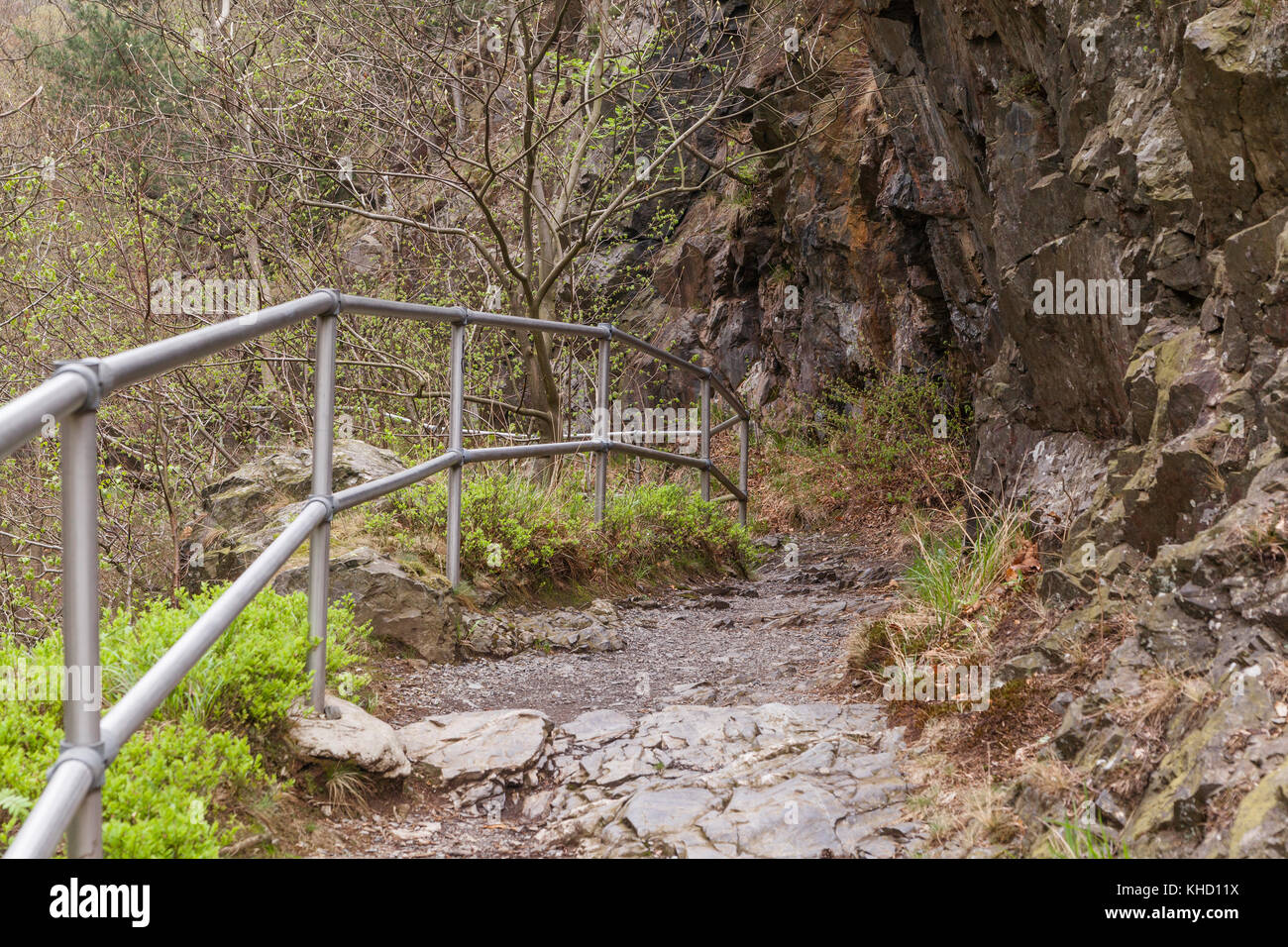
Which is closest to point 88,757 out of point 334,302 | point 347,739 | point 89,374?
point 89,374

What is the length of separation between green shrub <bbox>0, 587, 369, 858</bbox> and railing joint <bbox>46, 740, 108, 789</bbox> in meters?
0.37

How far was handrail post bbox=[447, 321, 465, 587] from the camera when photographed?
14.7ft

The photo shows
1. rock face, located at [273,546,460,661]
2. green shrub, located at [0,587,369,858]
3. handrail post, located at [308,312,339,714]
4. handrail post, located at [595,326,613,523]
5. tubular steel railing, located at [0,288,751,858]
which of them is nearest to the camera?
tubular steel railing, located at [0,288,751,858]

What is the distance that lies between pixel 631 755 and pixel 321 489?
1.32 meters

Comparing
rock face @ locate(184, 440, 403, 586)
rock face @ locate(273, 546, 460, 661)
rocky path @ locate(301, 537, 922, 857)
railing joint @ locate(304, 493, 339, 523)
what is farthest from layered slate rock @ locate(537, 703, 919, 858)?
rock face @ locate(184, 440, 403, 586)

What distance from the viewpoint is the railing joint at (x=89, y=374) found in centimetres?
160

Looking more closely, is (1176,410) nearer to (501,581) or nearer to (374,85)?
(501,581)

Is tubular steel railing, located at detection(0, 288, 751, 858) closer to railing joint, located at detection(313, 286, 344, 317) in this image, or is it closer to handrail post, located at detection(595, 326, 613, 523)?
railing joint, located at detection(313, 286, 344, 317)

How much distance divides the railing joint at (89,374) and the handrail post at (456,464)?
9.20 ft

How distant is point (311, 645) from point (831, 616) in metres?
3.68

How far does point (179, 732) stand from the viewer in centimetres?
251

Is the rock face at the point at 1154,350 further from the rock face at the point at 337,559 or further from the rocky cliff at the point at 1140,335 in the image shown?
the rock face at the point at 337,559

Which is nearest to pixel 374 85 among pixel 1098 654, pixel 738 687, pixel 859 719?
pixel 738 687

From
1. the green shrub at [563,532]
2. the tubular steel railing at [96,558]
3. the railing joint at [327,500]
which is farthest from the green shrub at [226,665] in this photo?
the green shrub at [563,532]
